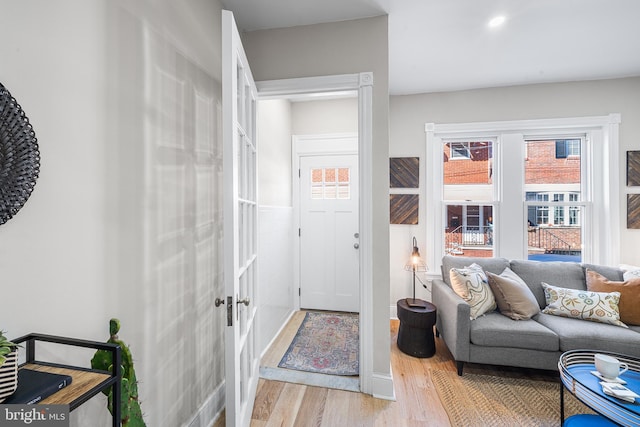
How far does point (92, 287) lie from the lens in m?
0.98

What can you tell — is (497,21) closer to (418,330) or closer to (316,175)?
(316,175)

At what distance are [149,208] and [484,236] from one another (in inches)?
131

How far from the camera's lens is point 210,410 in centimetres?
170

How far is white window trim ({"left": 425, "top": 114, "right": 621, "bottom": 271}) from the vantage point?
9.56 feet

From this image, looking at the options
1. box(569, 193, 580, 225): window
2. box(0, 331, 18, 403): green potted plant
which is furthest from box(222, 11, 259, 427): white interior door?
box(569, 193, 580, 225): window

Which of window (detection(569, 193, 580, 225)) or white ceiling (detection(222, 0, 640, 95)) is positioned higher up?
white ceiling (detection(222, 0, 640, 95))

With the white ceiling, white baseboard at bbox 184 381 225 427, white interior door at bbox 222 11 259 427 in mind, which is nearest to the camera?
white interior door at bbox 222 11 259 427

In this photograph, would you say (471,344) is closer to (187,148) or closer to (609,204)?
(609,204)

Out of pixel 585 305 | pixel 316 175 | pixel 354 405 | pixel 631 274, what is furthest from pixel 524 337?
pixel 316 175

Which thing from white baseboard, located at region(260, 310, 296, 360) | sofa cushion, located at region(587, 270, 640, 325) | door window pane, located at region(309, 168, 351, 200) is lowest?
white baseboard, located at region(260, 310, 296, 360)

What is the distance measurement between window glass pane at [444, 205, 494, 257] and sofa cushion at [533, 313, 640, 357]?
1.17 meters

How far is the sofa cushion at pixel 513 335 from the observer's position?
6.88ft

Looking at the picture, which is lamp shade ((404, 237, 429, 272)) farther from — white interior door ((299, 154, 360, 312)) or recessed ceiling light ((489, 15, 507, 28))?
recessed ceiling light ((489, 15, 507, 28))

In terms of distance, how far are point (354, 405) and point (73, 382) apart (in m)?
1.71
